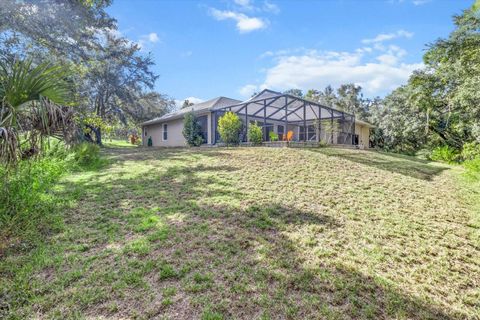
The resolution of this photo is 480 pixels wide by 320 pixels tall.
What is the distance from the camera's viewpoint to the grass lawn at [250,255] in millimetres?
2564

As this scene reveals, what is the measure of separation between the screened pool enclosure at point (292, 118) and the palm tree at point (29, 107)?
438 inches

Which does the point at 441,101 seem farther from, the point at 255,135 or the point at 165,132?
the point at 165,132

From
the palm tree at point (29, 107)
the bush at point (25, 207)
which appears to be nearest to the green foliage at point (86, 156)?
the bush at point (25, 207)

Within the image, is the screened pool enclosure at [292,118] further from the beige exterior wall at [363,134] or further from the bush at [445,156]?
the bush at [445,156]

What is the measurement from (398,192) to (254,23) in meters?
9.93

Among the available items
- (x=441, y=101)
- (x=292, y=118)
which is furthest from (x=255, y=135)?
(x=441, y=101)

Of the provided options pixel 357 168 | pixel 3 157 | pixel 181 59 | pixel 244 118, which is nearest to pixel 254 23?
pixel 244 118

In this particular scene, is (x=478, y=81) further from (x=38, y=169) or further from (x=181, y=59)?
(x=181, y=59)

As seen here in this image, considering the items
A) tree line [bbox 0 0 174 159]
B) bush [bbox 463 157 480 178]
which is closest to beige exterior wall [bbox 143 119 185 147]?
tree line [bbox 0 0 174 159]

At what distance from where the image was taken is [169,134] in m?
20.3

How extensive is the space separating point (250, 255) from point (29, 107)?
128 inches

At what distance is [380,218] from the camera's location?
4.79 metres

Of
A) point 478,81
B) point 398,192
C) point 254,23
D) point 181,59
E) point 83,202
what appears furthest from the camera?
point 181,59

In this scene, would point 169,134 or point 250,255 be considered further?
point 169,134
